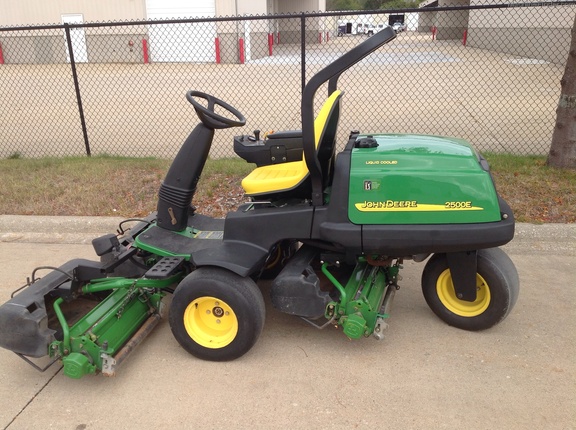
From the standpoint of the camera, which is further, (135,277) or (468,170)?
(135,277)

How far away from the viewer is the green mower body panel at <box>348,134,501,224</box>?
276cm

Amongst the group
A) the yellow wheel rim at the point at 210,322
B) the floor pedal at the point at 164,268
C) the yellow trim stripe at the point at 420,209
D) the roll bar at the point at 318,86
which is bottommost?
the yellow wheel rim at the point at 210,322

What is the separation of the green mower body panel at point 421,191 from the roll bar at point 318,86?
0.19 m

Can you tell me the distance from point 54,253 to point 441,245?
3.32 metres

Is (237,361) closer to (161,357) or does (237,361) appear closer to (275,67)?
(161,357)

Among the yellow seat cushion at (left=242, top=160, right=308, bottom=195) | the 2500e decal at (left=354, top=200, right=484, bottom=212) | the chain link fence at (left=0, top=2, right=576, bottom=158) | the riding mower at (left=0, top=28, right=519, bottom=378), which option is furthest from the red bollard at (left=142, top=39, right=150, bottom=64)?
the 2500e decal at (left=354, top=200, right=484, bottom=212)

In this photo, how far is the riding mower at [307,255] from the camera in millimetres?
2750

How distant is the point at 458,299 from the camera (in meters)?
3.23

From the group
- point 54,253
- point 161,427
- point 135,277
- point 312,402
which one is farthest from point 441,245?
point 54,253

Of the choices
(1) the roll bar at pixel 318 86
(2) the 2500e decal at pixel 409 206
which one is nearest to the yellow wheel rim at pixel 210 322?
(1) the roll bar at pixel 318 86

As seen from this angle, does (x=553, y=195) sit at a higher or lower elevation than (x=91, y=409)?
higher

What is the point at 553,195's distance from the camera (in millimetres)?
5035

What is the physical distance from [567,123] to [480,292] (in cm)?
319

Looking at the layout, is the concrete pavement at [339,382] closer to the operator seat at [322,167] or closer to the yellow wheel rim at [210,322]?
the yellow wheel rim at [210,322]
